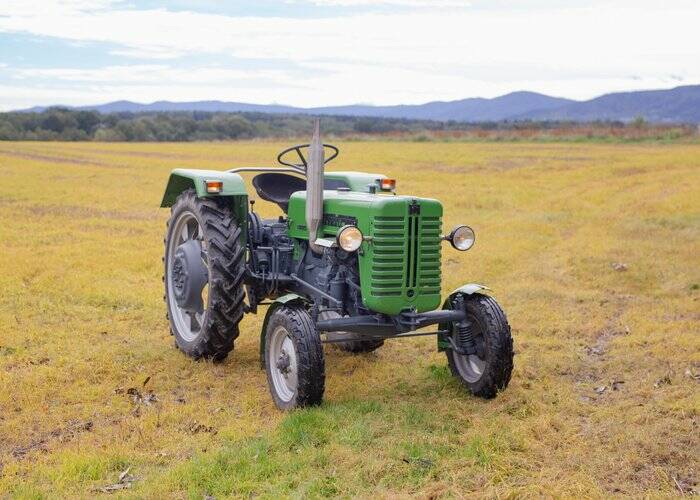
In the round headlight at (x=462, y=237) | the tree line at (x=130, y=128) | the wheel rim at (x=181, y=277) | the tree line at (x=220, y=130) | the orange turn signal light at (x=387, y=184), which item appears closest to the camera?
the round headlight at (x=462, y=237)

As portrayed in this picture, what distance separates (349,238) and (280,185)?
7.34 feet

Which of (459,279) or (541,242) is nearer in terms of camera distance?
(459,279)

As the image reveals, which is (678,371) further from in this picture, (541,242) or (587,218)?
(587,218)

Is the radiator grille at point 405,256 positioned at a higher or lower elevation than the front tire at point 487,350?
higher

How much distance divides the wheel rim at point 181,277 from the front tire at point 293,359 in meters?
1.35

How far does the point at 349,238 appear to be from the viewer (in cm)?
534

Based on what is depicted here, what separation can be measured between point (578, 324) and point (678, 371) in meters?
1.80

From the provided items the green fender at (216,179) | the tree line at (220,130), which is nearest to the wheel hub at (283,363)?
the green fender at (216,179)

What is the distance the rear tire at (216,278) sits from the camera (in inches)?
249

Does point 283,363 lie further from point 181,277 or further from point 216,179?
point 216,179

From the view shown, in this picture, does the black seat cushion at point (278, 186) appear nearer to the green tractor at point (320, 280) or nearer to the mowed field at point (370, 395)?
the green tractor at point (320, 280)

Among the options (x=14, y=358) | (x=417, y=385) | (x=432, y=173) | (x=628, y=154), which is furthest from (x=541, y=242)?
(x=628, y=154)

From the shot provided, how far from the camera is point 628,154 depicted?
35.4 meters

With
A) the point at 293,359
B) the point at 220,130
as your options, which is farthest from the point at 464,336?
the point at 220,130
